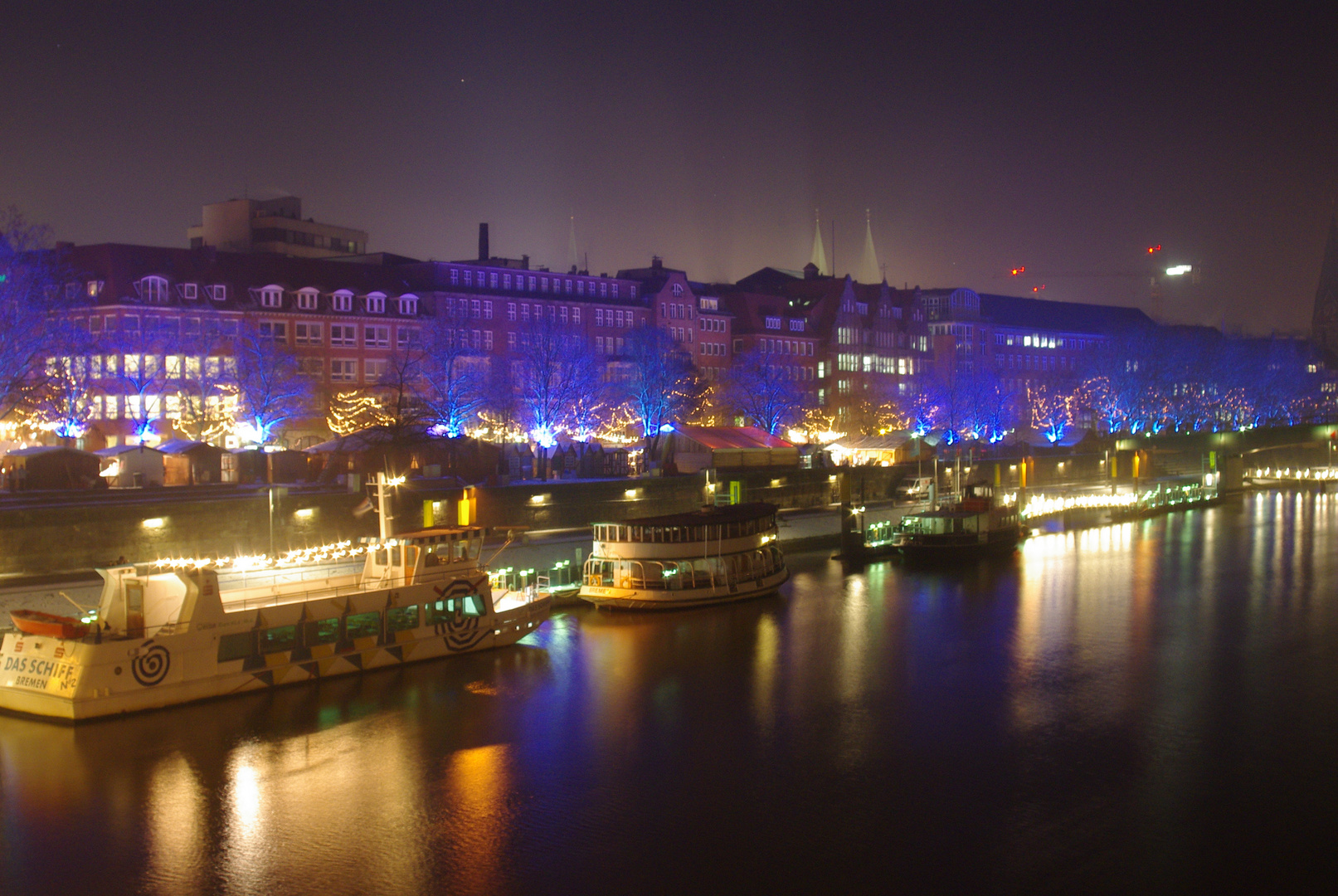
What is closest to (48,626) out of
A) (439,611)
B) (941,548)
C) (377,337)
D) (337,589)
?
(337,589)

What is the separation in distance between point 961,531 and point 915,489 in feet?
55.3

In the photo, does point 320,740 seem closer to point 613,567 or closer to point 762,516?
point 613,567

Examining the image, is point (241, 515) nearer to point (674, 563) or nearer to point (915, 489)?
point (674, 563)

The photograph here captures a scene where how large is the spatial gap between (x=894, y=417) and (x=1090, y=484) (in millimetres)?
16288

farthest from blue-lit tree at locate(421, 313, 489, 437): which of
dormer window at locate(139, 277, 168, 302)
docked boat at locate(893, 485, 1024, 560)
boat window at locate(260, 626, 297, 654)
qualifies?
boat window at locate(260, 626, 297, 654)

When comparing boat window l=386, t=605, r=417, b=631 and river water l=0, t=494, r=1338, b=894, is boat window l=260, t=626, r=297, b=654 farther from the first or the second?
boat window l=386, t=605, r=417, b=631

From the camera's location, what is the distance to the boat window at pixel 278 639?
26.7 meters

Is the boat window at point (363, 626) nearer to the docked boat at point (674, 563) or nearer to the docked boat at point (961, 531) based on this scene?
the docked boat at point (674, 563)

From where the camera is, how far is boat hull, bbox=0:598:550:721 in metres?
24.1

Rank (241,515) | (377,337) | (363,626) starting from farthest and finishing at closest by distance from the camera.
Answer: (377,337), (241,515), (363,626)

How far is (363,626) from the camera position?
28469mm

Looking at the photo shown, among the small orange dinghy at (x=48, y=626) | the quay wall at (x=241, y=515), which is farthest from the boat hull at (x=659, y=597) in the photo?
the small orange dinghy at (x=48, y=626)

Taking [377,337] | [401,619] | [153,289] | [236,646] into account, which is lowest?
[236,646]

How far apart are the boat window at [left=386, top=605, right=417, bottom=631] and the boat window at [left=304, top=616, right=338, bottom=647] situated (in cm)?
139
